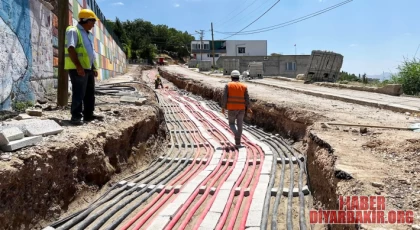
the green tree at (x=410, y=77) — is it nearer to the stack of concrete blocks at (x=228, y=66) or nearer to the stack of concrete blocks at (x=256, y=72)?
the stack of concrete blocks at (x=256, y=72)

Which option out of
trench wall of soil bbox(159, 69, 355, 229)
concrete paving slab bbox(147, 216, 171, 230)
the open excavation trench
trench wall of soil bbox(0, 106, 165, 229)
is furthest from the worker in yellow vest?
trench wall of soil bbox(159, 69, 355, 229)

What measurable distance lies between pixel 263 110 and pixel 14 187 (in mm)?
6814

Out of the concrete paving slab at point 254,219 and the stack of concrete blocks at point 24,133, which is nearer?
the stack of concrete blocks at point 24,133

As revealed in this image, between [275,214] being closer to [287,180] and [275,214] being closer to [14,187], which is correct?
[287,180]

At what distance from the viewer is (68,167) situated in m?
3.78

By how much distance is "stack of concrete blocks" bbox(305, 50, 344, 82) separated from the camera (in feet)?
60.2

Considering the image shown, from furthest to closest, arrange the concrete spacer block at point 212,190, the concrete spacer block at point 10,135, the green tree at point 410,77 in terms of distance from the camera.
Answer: the green tree at point 410,77 → the concrete spacer block at point 212,190 → the concrete spacer block at point 10,135

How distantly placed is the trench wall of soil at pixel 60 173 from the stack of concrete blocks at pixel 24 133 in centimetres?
17

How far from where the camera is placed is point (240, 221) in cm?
349

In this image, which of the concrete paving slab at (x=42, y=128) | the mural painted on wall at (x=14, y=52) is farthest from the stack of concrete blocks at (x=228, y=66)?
the concrete paving slab at (x=42, y=128)

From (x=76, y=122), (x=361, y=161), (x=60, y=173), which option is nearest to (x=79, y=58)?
(x=76, y=122)

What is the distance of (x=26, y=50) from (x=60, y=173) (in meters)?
3.27

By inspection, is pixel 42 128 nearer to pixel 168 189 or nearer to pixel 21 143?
pixel 21 143

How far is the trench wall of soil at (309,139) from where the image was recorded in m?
3.55
